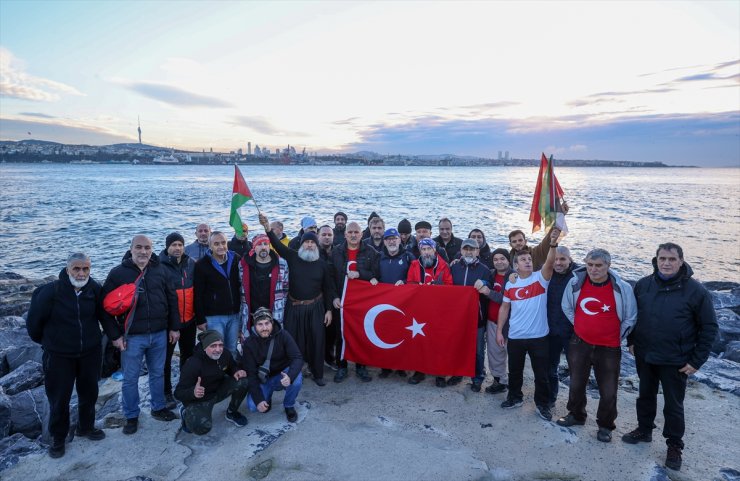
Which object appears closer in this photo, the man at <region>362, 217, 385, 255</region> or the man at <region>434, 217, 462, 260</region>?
the man at <region>362, 217, 385, 255</region>

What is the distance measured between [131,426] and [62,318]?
1.69 m

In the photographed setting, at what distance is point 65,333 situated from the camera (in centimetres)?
515

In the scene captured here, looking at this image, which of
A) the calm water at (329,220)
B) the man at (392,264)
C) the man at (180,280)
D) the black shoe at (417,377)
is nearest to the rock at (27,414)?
the man at (180,280)

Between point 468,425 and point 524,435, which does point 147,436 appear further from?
point 524,435

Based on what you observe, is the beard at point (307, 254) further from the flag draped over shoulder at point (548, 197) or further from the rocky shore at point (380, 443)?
the flag draped over shoulder at point (548, 197)

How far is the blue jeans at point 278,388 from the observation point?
19.8 feet

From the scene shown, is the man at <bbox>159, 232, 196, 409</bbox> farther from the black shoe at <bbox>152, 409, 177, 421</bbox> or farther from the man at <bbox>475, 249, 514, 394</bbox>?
the man at <bbox>475, 249, 514, 394</bbox>

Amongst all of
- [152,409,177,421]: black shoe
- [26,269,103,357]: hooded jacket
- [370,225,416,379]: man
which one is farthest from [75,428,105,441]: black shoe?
[370,225,416,379]: man

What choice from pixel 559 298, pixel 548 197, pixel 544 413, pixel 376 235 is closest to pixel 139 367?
pixel 376 235

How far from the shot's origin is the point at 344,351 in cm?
742

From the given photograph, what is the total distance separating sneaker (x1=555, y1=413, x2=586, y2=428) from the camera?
590cm

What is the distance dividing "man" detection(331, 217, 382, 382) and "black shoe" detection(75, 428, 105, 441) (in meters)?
3.30

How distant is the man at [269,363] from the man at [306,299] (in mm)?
808

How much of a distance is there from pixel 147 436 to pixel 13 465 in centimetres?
140
